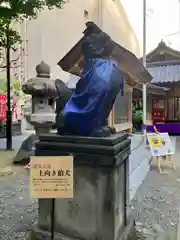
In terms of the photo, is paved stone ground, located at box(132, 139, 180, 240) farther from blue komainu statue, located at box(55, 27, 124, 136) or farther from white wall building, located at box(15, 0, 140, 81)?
white wall building, located at box(15, 0, 140, 81)

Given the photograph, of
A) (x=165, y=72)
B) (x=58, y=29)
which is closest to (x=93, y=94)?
(x=58, y=29)

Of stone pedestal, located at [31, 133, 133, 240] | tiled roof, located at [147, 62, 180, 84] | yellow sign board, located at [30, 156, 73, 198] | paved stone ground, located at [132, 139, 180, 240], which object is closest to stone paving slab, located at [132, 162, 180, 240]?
paved stone ground, located at [132, 139, 180, 240]

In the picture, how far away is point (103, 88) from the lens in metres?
3.01

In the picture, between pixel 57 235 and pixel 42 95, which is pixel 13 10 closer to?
pixel 42 95

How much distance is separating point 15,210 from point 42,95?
4293 mm

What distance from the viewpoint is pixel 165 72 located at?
20406 millimetres

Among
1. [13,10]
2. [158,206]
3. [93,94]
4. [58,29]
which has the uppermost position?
[58,29]

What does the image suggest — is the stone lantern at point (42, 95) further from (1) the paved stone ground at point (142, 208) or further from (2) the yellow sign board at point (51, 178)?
(2) the yellow sign board at point (51, 178)

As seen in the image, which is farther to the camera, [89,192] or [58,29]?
[58,29]

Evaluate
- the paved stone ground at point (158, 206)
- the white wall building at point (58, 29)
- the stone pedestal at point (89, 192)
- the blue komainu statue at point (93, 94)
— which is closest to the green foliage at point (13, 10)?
the blue komainu statue at point (93, 94)

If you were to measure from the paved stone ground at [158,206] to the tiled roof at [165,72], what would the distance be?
13.6 metres

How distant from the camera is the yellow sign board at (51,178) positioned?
2516 mm

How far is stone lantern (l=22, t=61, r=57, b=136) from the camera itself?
7.87m


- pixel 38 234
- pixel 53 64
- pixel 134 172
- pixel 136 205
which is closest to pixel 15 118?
pixel 53 64
